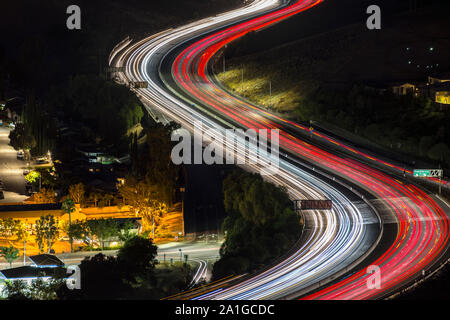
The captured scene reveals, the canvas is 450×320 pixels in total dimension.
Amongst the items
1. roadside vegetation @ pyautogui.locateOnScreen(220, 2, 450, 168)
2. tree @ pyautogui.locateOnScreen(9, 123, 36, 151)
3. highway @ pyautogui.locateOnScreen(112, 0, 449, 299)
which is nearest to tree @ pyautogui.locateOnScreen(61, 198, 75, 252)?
highway @ pyautogui.locateOnScreen(112, 0, 449, 299)

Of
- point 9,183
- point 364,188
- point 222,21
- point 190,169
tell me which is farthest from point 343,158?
point 222,21

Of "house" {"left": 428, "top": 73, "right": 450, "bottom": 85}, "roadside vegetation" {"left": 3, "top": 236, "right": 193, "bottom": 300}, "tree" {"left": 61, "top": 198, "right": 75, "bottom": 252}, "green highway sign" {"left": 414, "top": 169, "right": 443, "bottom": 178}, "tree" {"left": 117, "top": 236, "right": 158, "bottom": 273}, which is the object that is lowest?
"roadside vegetation" {"left": 3, "top": 236, "right": 193, "bottom": 300}

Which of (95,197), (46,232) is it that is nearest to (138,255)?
(46,232)

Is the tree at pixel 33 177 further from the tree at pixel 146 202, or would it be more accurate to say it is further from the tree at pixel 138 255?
the tree at pixel 138 255

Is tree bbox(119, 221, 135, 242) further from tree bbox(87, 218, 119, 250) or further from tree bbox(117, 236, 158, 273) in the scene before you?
tree bbox(117, 236, 158, 273)

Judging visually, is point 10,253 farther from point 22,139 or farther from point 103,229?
point 22,139
